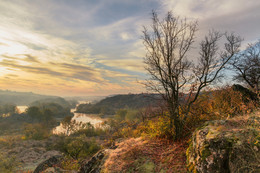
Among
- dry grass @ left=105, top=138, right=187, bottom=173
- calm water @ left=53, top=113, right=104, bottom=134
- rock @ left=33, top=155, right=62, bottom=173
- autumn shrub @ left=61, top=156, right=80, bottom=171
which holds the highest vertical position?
dry grass @ left=105, top=138, right=187, bottom=173

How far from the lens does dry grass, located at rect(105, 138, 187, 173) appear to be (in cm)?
410

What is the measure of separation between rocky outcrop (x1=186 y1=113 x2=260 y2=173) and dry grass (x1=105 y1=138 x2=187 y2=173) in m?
0.67

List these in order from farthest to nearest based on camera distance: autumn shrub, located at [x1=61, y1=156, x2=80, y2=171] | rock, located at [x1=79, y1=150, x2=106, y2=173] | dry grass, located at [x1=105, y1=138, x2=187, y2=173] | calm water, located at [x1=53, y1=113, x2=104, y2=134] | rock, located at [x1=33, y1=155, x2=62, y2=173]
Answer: calm water, located at [x1=53, y1=113, x2=104, y2=134] < autumn shrub, located at [x1=61, y1=156, x2=80, y2=171] < rock, located at [x1=33, y1=155, x2=62, y2=173] < rock, located at [x1=79, y1=150, x2=106, y2=173] < dry grass, located at [x1=105, y1=138, x2=187, y2=173]

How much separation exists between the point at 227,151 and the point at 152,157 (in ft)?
7.74

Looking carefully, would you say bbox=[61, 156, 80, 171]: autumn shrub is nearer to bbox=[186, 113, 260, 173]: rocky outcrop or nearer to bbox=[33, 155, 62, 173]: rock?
bbox=[33, 155, 62, 173]: rock

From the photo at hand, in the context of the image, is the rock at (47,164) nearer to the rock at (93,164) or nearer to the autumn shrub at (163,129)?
the rock at (93,164)

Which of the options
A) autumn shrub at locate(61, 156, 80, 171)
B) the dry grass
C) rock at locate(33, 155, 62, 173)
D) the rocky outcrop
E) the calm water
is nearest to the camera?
the rocky outcrop

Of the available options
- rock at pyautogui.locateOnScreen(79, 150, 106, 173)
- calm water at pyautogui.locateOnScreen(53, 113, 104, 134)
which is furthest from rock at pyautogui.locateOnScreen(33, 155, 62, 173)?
calm water at pyautogui.locateOnScreen(53, 113, 104, 134)

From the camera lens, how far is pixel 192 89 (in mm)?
5598

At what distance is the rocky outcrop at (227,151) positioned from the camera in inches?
108

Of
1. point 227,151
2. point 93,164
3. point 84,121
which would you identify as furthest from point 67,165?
point 84,121

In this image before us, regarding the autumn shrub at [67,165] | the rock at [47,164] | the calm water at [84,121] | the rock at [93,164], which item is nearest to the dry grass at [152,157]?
the rock at [93,164]

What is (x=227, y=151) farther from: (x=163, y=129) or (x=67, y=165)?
(x=67, y=165)

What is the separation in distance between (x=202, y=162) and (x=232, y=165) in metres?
0.58
